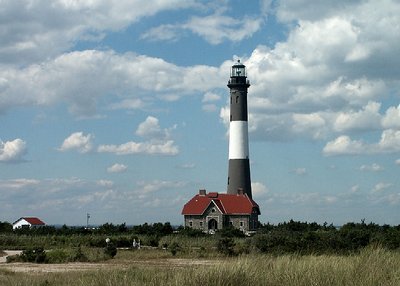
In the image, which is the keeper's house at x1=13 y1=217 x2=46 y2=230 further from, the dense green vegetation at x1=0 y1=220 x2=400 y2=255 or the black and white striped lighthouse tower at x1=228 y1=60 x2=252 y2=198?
the black and white striped lighthouse tower at x1=228 y1=60 x2=252 y2=198

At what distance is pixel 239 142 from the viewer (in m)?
69.6

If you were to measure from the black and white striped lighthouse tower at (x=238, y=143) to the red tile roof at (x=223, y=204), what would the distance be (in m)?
1.03

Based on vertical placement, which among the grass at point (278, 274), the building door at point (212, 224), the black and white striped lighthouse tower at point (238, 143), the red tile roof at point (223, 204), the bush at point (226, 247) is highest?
the black and white striped lighthouse tower at point (238, 143)

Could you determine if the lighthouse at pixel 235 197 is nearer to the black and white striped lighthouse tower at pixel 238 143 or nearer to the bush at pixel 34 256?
the black and white striped lighthouse tower at pixel 238 143

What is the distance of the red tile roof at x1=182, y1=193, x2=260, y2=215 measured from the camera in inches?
2808

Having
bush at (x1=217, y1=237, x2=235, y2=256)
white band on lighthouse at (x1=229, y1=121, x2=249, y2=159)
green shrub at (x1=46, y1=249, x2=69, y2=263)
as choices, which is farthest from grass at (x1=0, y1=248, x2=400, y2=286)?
white band on lighthouse at (x1=229, y1=121, x2=249, y2=159)

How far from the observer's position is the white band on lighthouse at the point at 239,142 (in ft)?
228

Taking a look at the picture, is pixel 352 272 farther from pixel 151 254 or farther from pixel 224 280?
pixel 151 254

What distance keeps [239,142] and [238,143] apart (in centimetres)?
15

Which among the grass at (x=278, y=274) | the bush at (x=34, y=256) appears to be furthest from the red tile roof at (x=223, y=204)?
the grass at (x=278, y=274)

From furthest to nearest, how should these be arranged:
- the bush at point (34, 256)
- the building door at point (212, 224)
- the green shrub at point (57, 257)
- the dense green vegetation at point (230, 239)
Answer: the building door at point (212, 224) → the green shrub at point (57, 257) → the bush at point (34, 256) → the dense green vegetation at point (230, 239)

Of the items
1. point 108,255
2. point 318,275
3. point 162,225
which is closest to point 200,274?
point 318,275

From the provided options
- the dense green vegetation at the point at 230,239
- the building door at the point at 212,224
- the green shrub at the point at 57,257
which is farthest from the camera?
the building door at the point at 212,224

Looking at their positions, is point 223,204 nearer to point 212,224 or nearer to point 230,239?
point 212,224
